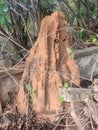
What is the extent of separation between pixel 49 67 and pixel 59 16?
0.50 m

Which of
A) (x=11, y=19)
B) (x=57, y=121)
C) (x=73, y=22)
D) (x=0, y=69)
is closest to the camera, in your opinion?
(x=57, y=121)

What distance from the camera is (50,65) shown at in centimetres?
313

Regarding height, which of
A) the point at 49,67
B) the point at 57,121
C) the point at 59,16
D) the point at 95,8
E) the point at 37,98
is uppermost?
the point at 95,8

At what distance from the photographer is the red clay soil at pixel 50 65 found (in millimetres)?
3082

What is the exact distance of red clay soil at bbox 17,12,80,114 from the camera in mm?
3082

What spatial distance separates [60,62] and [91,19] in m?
1.46

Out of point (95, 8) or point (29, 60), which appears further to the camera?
point (95, 8)

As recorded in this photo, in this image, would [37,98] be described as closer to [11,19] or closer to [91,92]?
[91,92]

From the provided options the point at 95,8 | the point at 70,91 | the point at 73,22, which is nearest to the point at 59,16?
the point at 70,91

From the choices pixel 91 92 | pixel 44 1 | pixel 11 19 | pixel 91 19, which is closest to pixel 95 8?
pixel 91 19

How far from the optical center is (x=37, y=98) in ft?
10.4

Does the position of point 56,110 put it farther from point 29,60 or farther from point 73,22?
point 73,22

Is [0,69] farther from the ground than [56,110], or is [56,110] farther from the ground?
[0,69]

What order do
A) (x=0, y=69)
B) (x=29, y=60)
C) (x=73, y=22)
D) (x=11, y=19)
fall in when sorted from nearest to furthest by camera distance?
1. (x=29, y=60)
2. (x=0, y=69)
3. (x=11, y=19)
4. (x=73, y=22)
